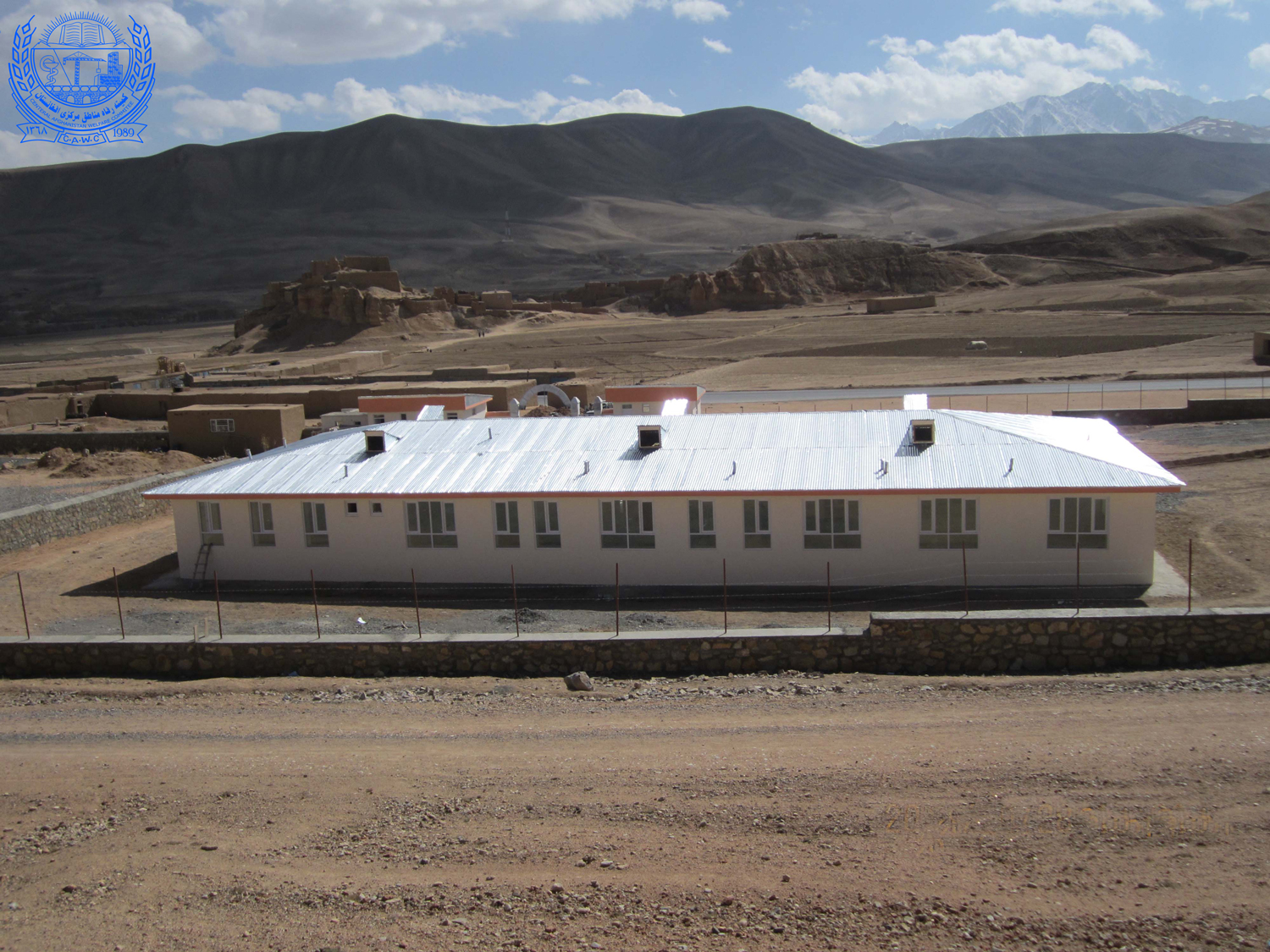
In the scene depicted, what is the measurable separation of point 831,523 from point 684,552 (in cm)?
262

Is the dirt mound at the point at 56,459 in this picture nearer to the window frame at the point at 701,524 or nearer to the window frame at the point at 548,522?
the window frame at the point at 548,522

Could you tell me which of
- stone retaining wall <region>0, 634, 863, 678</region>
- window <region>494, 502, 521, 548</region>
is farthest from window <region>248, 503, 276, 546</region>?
stone retaining wall <region>0, 634, 863, 678</region>

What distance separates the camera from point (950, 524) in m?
17.9

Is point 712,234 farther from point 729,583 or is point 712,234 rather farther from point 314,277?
point 729,583

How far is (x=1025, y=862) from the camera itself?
8211 millimetres

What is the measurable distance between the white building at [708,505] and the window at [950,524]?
3 centimetres

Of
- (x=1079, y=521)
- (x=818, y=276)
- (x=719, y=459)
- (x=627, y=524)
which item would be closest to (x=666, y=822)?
(x=627, y=524)

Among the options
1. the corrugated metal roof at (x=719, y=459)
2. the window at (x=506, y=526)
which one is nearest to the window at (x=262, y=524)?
the corrugated metal roof at (x=719, y=459)

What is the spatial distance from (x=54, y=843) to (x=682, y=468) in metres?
12.0

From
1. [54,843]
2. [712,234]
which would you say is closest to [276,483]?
[54,843]

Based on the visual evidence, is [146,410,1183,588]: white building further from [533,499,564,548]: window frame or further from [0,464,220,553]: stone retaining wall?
[0,464,220,553]: stone retaining wall

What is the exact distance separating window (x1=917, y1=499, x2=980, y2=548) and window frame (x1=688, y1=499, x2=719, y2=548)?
3567 millimetres

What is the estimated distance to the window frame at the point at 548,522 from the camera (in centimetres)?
1897

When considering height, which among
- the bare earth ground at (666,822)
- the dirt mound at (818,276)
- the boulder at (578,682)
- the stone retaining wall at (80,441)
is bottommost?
the boulder at (578,682)
